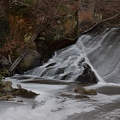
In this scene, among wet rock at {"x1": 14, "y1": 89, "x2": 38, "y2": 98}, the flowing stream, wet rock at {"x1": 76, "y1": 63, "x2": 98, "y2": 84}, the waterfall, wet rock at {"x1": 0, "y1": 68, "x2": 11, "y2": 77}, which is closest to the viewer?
the flowing stream

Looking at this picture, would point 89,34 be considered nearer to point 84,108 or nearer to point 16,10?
point 16,10

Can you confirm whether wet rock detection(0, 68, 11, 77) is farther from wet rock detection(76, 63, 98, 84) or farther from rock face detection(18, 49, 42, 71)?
wet rock detection(76, 63, 98, 84)

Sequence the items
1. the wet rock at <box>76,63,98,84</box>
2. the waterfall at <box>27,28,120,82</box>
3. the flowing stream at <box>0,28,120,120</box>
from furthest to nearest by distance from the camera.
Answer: the waterfall at <box>27,28,120,82</box> → the wet rock at <box>76,63,98,84</box> → the flowing stream at <box>0,28,120,120</box>

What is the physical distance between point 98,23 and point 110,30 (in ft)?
5.89

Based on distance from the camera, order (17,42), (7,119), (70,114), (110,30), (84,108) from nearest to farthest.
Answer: (7,119), (70,114), (84,108), (17,42), (110,30)

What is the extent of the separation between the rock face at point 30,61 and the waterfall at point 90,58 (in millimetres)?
291

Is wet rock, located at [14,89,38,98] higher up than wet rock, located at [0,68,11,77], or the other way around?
wet rock, located at [0,68,11,77]

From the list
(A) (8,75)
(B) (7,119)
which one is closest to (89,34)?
(A) (8,75)

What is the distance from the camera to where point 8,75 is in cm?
1235

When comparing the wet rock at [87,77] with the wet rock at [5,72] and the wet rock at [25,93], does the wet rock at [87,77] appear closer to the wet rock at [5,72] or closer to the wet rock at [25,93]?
the wet rock at [5,72]

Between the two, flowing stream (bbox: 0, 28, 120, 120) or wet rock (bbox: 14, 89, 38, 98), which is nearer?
flowing stream (bbox: 0, 28, 120, 120)

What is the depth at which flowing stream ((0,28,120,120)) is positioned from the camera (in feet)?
22.8

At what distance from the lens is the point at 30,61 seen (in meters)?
13.4

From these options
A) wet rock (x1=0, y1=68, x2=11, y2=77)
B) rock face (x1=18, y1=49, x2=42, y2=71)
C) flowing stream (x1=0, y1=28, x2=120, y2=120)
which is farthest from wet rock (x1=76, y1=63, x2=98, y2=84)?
wet rock (x1=0, y1=68, x2=11, y2=77)
